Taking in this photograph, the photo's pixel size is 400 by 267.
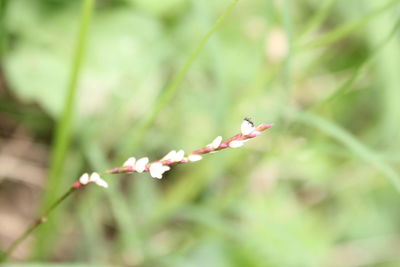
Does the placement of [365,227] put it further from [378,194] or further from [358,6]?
[358,6]

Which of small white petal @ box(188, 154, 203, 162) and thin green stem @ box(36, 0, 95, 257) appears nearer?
small white petal @ box(188, 154, 203, 162)

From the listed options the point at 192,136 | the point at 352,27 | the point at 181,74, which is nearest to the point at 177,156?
the point at 181,74

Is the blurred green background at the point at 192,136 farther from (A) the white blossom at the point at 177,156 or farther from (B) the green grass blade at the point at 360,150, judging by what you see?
(A) the white blossom at the point at 177,156

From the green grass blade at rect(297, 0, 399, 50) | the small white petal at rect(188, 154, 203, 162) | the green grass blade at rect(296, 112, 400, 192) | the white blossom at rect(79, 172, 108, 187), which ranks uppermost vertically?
the green grass blade at rect(297, 0, 399, 50)

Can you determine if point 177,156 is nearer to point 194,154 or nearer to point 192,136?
point 194,154

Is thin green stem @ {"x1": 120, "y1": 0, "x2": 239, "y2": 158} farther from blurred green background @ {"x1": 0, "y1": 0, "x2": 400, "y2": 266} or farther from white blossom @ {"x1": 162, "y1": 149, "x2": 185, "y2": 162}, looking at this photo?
white blossom @ {"x1": 162, "y1": 149, "x2": 185, "y2": 162}

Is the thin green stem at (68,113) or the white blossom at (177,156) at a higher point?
the thin green stem at (68,113)

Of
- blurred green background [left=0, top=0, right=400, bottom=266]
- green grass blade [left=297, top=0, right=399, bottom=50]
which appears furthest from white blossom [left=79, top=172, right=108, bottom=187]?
green grass blade [left=297, top=0, right=399, bottom=50]

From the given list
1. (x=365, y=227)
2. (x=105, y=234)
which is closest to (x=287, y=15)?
(x=105, y=234)

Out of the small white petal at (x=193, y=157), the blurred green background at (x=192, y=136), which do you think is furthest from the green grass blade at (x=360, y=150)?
the small white petal at (x=193, y=157)
